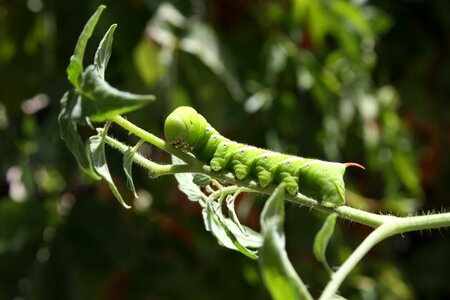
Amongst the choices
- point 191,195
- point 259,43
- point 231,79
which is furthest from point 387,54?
point 191,195

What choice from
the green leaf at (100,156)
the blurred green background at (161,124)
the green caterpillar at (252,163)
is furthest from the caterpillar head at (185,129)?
the blurred green background at (161,124)

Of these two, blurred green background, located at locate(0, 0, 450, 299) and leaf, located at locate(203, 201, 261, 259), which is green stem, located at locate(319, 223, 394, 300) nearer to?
leaf, located at locate(203, 201, 261, 259)

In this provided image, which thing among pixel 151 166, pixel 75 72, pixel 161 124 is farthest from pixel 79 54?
pixel 161 124

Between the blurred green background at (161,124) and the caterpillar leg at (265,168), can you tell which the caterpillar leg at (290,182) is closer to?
the caterpillar leg at (265,168)

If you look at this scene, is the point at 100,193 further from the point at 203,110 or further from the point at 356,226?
the point at 356,226

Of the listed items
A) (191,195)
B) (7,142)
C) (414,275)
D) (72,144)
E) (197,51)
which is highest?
(72,144)

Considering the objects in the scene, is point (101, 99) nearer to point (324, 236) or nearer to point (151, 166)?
point (151, 166)

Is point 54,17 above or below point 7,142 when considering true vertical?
above
